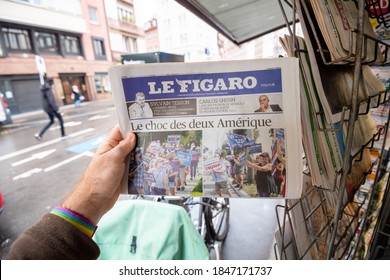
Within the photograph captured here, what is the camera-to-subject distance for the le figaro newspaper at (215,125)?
377 millimetres

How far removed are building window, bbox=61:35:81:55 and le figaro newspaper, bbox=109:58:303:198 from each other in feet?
35.8

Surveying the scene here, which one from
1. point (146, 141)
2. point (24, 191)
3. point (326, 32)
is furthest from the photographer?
point (24, 191)

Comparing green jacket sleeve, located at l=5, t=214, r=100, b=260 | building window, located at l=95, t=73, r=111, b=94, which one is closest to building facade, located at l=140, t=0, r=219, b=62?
green jacket sleeve, located at l=5, t=214, r=100, b=260

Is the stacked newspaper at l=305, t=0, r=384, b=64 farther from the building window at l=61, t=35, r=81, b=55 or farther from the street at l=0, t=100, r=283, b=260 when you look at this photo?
the building window at l=61, t=35, r=81, b=55

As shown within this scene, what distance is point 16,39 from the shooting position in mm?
7195

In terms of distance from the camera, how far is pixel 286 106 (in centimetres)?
38

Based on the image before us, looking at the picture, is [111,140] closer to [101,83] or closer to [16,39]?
[16,39]

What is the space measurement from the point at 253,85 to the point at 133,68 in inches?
8.9

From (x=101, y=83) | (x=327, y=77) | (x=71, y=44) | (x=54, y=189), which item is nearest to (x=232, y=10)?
(x=327, y=77)

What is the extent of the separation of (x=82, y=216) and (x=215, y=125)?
0.33m

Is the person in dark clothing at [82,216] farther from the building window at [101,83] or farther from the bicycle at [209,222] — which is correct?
the building window at [101,83]

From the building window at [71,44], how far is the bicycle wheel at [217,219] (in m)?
10.5
